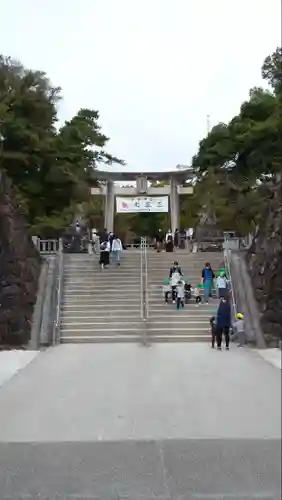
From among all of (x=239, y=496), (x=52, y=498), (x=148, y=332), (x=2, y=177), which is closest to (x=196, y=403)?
(x=239, y=496)

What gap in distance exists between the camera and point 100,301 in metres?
15.0

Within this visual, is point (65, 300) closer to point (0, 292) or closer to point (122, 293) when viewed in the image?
point (122, 293)

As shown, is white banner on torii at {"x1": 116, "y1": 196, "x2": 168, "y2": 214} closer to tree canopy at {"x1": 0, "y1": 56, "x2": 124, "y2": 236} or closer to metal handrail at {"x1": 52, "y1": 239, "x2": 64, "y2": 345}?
tree canopy at {"x1": 0, "y1": 56, "x2": 124, "y2": 236}

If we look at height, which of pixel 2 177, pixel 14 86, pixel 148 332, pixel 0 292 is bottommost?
pixel 148 332

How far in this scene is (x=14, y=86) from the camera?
847 inches

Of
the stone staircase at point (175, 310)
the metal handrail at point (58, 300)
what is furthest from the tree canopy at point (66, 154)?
the metal handrail at point (58, 300)

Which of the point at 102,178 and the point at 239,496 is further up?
the point at 102,178

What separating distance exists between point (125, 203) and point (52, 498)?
26937mm

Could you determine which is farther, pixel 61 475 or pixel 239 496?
pixel 61 475

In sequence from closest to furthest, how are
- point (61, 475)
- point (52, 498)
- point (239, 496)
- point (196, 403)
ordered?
point (196, 403)
point (239, 496)
point (52, 498)
point (61, 475)

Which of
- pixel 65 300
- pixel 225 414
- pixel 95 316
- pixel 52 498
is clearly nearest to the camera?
pixel 225 414

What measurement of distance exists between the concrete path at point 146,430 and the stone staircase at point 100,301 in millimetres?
7624

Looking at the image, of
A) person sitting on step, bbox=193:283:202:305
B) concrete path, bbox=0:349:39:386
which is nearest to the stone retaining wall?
concrete path, bbox=0:349:39:386

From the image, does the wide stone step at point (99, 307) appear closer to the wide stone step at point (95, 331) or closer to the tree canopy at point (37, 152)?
the wide stone step at point (95, 331)
